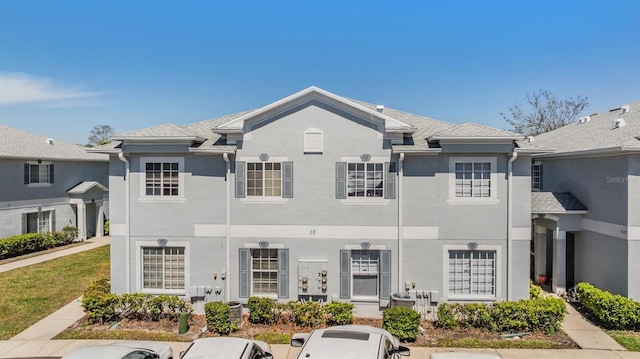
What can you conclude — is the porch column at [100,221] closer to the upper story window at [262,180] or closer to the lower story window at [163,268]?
the lower story window at [163,268]

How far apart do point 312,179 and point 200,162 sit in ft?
14.0

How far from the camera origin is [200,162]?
13.7m

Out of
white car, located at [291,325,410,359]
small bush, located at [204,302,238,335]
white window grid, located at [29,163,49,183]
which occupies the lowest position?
small bush, located at [204,302,238,335]

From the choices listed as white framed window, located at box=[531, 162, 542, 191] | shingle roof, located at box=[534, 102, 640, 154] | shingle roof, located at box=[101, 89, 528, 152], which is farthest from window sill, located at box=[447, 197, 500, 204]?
white framed window, located at box=[531, 162, 542, 191]

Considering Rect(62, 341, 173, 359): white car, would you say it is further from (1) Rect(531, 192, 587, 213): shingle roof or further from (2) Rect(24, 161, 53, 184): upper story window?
(2) Rect(24, 161, 53, 184): upper story window

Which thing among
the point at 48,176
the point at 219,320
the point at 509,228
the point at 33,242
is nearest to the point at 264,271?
the point at 219,320

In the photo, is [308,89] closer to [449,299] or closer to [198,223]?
[198,223]

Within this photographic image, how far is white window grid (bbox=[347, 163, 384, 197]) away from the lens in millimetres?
13391

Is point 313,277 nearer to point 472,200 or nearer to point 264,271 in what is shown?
point 264,271

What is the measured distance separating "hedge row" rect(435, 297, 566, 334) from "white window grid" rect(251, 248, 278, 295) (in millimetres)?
6008

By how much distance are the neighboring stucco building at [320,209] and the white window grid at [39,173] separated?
16.0 meters

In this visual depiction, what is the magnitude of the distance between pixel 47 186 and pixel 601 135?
1315 inches

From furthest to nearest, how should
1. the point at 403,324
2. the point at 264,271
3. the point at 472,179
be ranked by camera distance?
the point at 264,271 < the point at 472,179 < the point at 403,324

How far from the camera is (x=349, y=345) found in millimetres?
7223
